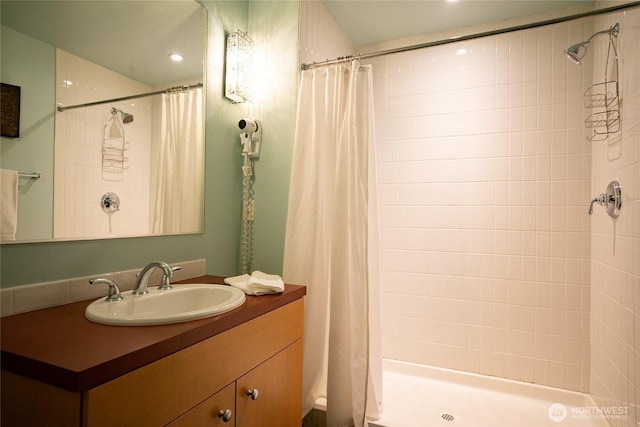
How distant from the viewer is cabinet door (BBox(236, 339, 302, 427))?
109 centimetres

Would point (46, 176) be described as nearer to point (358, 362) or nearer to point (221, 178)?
point (221, 178)

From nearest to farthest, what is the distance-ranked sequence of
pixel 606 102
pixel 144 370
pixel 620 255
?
1. pixel 144 370
2. pixel 620 255
3. pixel 606 102

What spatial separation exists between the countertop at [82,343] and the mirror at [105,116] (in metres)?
0.29

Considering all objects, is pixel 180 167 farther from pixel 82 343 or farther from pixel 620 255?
pixel 620 255

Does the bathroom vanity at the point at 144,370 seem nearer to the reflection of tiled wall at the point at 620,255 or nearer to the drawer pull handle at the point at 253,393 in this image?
the drawer pull handle at the point at 253,393

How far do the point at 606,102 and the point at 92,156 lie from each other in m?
2.42

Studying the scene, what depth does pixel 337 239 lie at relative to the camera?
171cm

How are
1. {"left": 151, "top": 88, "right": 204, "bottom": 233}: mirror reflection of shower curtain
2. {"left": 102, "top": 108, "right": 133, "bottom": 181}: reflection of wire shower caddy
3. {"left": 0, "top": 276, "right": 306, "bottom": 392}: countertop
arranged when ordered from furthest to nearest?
{"left": 151, "top": 88, "right": 204, "bottom": 233}: mirror reflection of shower curtain, {"left": 102, "top": 108, "right": 133, "bottom": 181}: reflection of wire shower caddy, {"left": 0, "top": 276, "right": 306, "bottom": 392}: countertop

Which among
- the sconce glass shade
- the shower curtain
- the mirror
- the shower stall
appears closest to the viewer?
the mirror

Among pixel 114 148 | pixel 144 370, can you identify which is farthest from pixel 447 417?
pixel 114 148

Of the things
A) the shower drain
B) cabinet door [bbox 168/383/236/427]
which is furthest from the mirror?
the shower drain

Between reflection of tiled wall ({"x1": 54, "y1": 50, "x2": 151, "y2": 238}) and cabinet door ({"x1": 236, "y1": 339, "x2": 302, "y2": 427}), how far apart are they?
0.73 metres

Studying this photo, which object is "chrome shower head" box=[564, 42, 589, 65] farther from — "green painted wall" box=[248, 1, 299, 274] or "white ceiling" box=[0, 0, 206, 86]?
"white ceiling" box=[0, 0, 206, 86]

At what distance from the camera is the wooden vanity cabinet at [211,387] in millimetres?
701
